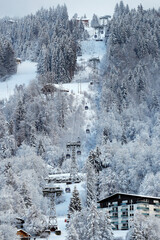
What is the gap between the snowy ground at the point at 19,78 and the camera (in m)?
113

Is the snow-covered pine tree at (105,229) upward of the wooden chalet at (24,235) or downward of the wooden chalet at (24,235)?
upward

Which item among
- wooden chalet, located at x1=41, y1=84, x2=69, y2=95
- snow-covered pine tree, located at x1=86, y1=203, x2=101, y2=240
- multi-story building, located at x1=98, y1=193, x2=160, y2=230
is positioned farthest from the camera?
wooden chalet, located at x1=41, y1=84, x2=69, y2=95

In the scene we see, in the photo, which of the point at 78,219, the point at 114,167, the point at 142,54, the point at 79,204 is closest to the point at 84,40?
the point at 142,54

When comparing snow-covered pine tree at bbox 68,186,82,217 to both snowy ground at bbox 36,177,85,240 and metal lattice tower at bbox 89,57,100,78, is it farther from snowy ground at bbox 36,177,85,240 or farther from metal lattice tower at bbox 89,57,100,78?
metal lattice tower at bbox 89,57,100,78

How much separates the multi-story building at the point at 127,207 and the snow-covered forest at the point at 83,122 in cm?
313

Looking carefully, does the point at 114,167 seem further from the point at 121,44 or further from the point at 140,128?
the point at 121,44

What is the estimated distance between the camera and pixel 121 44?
123 meters

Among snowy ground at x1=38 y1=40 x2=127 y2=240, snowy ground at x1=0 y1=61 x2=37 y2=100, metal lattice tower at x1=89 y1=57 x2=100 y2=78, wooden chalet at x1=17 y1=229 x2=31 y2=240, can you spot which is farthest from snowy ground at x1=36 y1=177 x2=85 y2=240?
metal lattice tower at x1=89 y1=57 x2=100 y2=78

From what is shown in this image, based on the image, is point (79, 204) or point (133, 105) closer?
point (79, 204)

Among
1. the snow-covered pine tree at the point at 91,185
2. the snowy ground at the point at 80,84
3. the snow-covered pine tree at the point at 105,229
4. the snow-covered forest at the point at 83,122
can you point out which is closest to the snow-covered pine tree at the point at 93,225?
the snow-covered forest at the point at 83,122

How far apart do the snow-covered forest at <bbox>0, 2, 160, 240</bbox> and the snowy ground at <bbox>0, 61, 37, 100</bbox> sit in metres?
2.96

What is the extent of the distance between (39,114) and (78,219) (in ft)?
165

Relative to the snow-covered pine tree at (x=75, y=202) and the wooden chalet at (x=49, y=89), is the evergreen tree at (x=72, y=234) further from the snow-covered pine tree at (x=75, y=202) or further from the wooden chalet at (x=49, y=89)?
the wooden chalet at (x=49, y=89)

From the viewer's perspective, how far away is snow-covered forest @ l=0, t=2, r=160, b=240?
2194 inches
